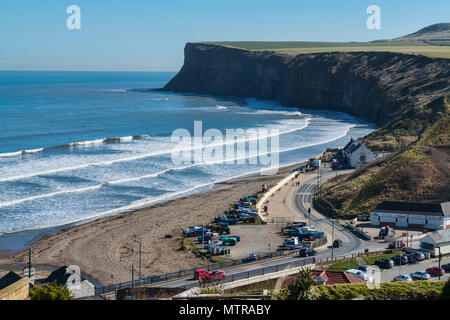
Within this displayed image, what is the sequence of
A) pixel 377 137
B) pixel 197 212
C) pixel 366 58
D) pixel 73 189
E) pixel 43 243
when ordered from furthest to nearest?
1. pixel 366 58
2. pixel 377 137
3. pixel 73 189
4. pixel 197 212
5. pixel 43 243

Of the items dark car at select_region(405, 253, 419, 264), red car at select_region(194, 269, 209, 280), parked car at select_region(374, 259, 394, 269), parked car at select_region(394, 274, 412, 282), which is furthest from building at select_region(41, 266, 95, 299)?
dark car at select_region(405, 253, 419, 264)

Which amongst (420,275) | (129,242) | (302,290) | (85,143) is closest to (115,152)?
(85,143)

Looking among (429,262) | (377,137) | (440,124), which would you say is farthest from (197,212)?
(377,137)

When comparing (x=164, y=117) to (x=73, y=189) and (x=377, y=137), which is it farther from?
(x=73, y=189)

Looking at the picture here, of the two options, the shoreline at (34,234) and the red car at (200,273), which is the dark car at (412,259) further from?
the shoreline at (34,234)

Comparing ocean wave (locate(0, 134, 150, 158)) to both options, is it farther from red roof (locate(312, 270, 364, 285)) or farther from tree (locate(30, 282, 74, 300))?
tree (locate(30, 282, 74, 300))

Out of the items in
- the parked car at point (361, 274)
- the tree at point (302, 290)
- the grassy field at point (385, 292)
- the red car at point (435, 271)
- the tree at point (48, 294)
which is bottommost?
the red car at point (435, 271)

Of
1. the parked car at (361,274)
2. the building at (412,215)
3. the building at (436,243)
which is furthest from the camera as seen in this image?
the building at (412,215)

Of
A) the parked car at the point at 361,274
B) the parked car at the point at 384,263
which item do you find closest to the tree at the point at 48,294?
the parked car at the point at 361,274
